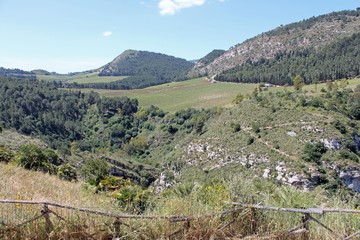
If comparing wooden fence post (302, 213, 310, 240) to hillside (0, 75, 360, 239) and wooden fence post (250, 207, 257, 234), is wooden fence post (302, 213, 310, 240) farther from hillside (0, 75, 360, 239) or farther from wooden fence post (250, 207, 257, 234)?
wooden fence post (250, 207, 257, 234)

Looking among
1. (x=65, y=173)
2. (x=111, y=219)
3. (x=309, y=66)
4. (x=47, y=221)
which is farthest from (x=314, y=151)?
(x=309, y=66)

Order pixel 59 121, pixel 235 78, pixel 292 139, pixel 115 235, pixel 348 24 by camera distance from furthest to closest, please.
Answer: pixel 348 24, pixel 235 78, pixel 59 121, pixel 292 139, pixel 115 235

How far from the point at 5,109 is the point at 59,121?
15.5 metres

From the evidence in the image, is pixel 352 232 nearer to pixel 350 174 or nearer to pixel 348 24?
pixel 350 174

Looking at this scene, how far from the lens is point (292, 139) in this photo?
50281 millimetres

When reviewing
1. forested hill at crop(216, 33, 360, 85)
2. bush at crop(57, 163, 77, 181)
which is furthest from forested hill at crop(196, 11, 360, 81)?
bush at crop(57, 163, 77, 181)

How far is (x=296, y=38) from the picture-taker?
146125 millimetres

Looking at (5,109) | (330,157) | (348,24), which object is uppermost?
(348,24)

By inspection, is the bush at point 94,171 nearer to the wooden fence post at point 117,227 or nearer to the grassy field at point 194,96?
the wooden fence post at point 117,227

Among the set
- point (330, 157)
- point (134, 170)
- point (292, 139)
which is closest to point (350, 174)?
point (330, 157)

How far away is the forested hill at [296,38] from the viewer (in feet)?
446

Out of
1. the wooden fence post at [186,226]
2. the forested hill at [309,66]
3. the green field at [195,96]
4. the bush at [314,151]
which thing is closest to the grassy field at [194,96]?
the green field at [195,96]

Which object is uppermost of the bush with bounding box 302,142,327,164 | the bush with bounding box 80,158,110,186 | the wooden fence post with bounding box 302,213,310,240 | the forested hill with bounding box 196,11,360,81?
the forested hill with bounding box 196,11,360,81

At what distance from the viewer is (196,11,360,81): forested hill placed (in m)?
136
